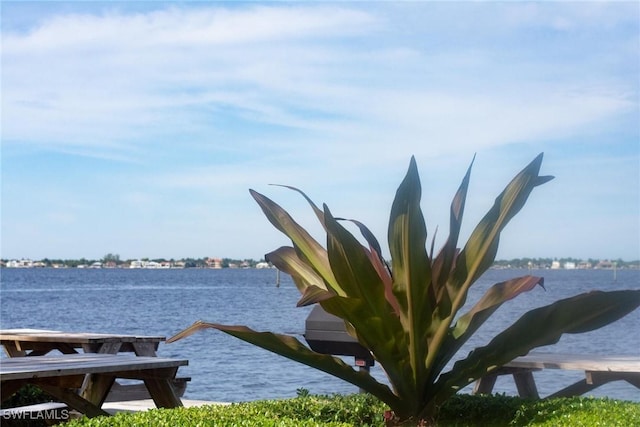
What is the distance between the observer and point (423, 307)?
10.6 ft

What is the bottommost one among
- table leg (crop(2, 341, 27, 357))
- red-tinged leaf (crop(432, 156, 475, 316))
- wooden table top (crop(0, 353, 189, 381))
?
table leg (crop(2, 341, 27, 357))

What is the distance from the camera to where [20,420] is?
5625 mm

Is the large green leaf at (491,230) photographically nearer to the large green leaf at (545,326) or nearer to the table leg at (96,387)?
the large green leaf at (545,326)

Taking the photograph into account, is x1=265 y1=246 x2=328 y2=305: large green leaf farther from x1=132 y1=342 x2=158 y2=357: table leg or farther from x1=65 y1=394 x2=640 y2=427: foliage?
x1=132 y1=342 x2=158 y2=357: table leg

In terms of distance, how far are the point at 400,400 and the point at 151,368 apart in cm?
249

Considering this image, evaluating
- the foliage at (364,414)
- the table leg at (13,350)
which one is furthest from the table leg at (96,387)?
the table leg at (13,350)

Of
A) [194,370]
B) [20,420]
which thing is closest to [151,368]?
[20,420]

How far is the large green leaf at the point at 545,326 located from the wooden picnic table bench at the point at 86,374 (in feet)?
8.46

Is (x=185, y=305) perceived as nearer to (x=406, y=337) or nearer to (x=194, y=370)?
(x=194, y=370)

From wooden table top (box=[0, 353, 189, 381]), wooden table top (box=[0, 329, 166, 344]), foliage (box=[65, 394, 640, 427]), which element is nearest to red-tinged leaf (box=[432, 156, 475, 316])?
foliage (box=[65, 394, 640, 427])

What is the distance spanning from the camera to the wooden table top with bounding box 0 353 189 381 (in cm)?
462

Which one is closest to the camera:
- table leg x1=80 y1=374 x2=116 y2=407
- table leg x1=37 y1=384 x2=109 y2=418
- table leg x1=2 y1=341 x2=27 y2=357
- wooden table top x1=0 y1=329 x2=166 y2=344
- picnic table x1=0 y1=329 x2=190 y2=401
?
table leg x1=37 y1=384 x2=109 y2=418

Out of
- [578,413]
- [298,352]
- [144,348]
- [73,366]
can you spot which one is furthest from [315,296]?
[144,348]

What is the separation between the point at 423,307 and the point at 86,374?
3.05m
